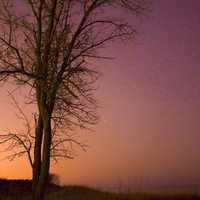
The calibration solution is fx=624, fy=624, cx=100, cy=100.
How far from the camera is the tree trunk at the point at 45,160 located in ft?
60.0

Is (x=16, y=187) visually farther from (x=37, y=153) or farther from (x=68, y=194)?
(x=37, y=153)

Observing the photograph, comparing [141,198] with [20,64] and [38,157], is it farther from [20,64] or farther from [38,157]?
[20,64]

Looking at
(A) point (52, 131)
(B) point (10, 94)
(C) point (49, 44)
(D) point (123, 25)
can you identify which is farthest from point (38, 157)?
(D) point (123, 25)

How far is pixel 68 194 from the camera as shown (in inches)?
867

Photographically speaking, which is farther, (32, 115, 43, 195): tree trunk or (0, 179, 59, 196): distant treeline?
(0, 179, 59, 196): distant treeline

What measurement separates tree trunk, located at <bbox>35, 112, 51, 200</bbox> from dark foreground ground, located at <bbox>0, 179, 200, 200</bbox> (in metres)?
2.70

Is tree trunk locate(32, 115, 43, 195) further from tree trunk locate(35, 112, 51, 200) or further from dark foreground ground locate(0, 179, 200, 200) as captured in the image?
dark foreground ground locate(0, 179, 200, 200)

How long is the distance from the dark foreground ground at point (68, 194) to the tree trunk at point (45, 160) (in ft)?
A: 8.85

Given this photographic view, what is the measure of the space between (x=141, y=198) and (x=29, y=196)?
4900 mm

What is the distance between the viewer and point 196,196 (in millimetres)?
19719

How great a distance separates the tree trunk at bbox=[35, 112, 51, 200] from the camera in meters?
18.3

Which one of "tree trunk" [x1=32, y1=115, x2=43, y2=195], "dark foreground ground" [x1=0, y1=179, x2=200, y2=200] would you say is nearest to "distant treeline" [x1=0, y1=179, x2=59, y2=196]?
"dark foreground ground" [x1=0, y1=179, x2=200, y2=200]

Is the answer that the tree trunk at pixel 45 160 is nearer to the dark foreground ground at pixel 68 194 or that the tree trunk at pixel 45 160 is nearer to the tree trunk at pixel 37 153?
the tree trunk at pixel 37 153

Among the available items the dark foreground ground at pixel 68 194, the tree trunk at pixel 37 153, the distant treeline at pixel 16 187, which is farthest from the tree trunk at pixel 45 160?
the distant treeline at pixel 16 187
